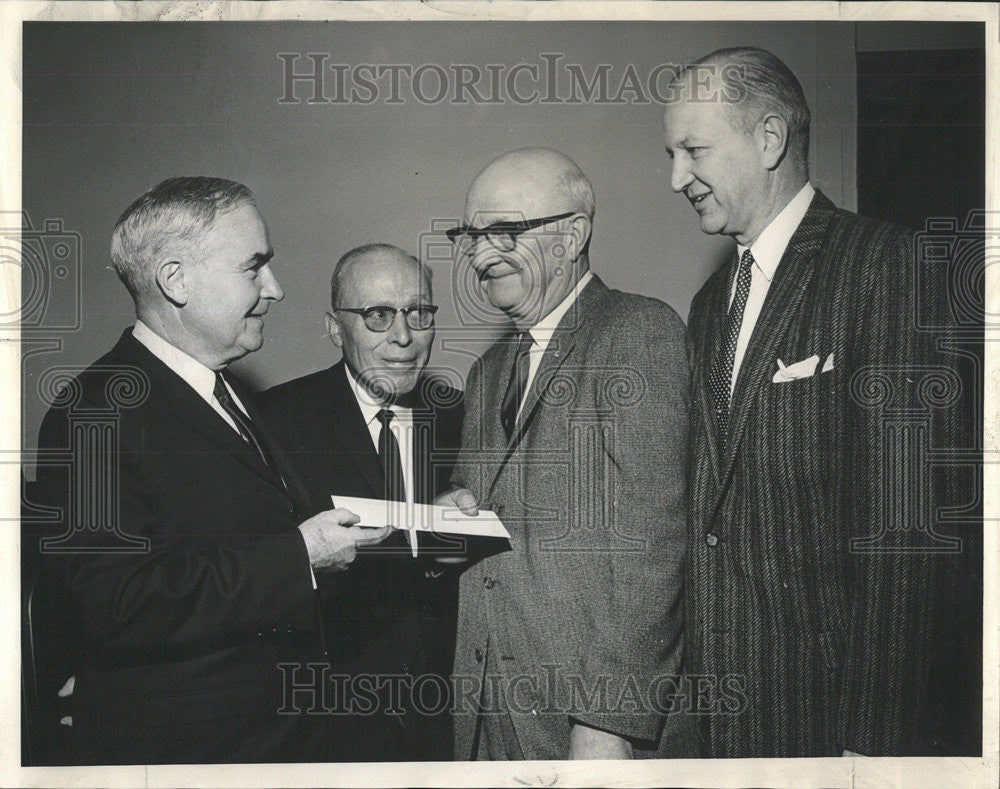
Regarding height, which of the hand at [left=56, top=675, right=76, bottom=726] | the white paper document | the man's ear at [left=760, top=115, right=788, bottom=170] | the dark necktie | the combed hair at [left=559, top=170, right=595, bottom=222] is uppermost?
the man's ear at [left=760, top=115, right=788, bottom=170]

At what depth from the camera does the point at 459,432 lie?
3.25 meters

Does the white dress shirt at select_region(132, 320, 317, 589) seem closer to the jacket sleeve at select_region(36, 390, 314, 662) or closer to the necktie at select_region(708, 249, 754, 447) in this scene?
the jacket sleeve at select_region(36, 390, 314, 662)

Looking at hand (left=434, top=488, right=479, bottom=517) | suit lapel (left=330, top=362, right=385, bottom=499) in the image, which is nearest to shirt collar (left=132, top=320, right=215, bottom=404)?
suit lapel (left=330, top=362, right=385, bottom=499)

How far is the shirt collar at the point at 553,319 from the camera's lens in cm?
320

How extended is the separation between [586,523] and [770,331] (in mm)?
807

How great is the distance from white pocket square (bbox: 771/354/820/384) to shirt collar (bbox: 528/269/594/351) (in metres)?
0.64

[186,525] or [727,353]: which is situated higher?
[727,353]

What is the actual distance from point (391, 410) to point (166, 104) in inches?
47.8

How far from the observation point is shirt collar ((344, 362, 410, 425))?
10.7 feet

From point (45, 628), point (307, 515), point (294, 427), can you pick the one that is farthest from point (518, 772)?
point (45, 628)

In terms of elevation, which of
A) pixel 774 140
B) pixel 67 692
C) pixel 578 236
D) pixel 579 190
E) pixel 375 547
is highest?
pixel 774 140

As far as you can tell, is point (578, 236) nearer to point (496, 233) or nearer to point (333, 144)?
point (496, 233)

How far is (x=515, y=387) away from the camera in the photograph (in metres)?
3.23

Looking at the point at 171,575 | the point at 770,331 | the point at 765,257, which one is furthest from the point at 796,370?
the point at 171,575
